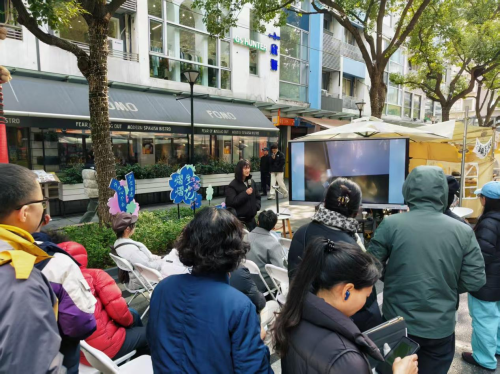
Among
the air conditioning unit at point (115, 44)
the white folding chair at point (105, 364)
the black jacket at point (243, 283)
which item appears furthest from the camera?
the air conditioning unit at point (115, 44)

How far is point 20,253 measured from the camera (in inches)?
48.7

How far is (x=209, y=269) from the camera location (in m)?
1.54

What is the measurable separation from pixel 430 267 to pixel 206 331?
1.44 metres

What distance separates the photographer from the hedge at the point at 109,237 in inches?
206

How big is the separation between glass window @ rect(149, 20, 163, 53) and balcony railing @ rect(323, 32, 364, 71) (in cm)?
1080

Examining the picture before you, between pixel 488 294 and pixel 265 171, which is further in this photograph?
pixel 265 171

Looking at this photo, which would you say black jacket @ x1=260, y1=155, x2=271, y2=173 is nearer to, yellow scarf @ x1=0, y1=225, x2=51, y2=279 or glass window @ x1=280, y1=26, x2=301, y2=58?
glass window @ x1=280, y1=26, x2=301, y2=58

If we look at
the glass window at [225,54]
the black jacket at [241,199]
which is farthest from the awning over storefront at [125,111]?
the black jacket at [241,199]

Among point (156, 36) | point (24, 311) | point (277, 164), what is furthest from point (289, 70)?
point (24, 311)

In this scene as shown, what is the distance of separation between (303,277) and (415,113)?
35475mm

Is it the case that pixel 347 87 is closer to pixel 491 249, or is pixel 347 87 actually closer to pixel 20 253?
pixel 491 249

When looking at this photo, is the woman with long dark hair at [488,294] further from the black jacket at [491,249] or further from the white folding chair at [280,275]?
the white folding chair at [280,275]

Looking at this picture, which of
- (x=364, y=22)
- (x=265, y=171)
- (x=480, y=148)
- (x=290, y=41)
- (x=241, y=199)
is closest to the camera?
(x=241, y=199)

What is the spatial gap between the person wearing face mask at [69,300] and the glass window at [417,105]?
3543cm
